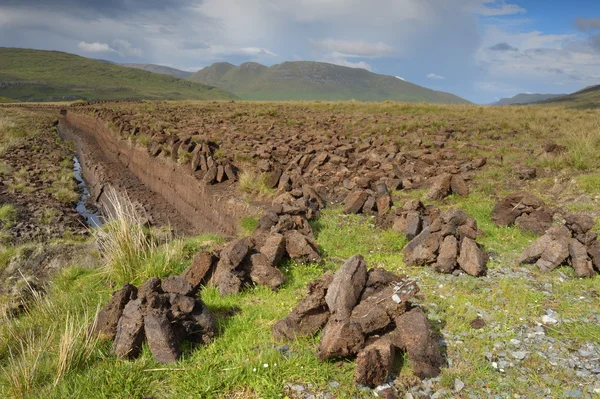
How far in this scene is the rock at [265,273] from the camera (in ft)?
20.4

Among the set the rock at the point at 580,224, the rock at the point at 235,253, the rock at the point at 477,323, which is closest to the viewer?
the rock at the point at 477,323

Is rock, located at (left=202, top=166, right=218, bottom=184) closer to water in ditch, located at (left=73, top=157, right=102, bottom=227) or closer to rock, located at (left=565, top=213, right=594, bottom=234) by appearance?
water in ditch, located at (left=73, top=157, right=102, bottom=227)

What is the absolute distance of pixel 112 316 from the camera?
500 centimetres

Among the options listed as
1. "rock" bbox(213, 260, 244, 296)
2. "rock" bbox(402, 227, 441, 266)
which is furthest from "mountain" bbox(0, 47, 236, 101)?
"rock" bbox(402, 227, 441, 266)

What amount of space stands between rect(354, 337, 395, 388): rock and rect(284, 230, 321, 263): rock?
304cm

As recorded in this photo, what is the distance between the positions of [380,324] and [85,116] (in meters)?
39.7

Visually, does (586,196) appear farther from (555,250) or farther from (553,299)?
(553,299)

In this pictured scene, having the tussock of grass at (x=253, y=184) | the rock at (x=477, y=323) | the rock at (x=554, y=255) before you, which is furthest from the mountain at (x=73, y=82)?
the rock at (x=477, y=323)

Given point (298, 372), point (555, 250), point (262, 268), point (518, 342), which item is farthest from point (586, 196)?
point (298, 372)

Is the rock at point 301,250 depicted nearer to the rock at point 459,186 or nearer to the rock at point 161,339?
the rock at point 161,339

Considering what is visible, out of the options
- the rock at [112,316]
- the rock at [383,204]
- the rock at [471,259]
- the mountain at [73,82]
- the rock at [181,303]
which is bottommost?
the rock at [112,316]

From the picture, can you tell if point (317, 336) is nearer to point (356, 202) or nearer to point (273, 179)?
point (356, 202)

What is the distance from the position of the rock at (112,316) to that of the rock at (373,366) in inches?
118

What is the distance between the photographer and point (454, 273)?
20.1 ft
